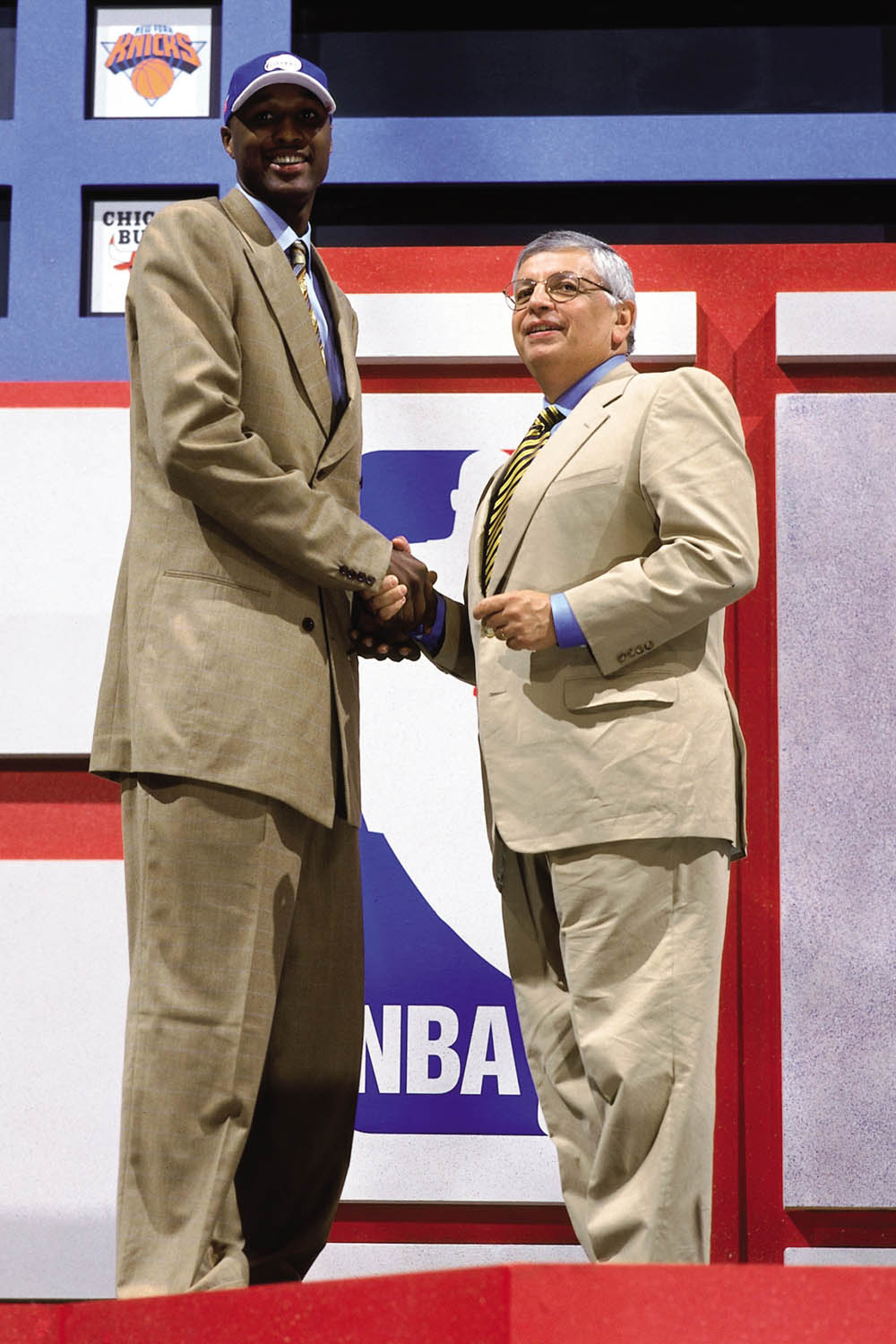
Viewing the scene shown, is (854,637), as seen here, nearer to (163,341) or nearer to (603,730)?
(603,730)

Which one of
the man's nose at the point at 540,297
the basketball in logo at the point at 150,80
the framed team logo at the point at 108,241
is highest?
the basketball in logo at the point at 150,80

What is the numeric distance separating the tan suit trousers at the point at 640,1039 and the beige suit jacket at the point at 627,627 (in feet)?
0.20

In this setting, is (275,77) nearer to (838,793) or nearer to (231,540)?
(231,540)

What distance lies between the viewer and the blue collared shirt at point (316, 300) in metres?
2.30

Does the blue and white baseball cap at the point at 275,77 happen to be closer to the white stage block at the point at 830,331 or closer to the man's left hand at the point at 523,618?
the man's left hand at the point at 523,618

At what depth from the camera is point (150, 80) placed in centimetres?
428

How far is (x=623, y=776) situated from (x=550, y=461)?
0.47 m

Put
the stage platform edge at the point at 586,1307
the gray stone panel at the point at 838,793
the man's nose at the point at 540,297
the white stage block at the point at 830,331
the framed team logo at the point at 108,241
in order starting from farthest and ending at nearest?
the framed team logo at the point at 108,241, the white stage block at the point at 830,331, the gray stone panel at the point at 838,793, the man's nose at the point at 540,297, the stage platform edge at the point at 586,1307

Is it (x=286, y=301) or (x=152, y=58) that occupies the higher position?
(x=152, y=58)

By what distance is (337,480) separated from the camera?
230 cm

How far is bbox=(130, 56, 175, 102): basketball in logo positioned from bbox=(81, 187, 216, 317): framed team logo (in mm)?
276

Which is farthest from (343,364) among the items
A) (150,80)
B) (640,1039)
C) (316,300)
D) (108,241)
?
(150,80)

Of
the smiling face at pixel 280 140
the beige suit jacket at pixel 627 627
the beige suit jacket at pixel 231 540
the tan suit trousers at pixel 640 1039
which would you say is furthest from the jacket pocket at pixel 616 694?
the smiling face at pixel 280 140

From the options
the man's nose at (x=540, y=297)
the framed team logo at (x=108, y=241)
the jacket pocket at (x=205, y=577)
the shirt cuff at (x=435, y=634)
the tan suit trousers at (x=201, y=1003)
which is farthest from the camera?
the framed team logo at (x=108, y=241)
